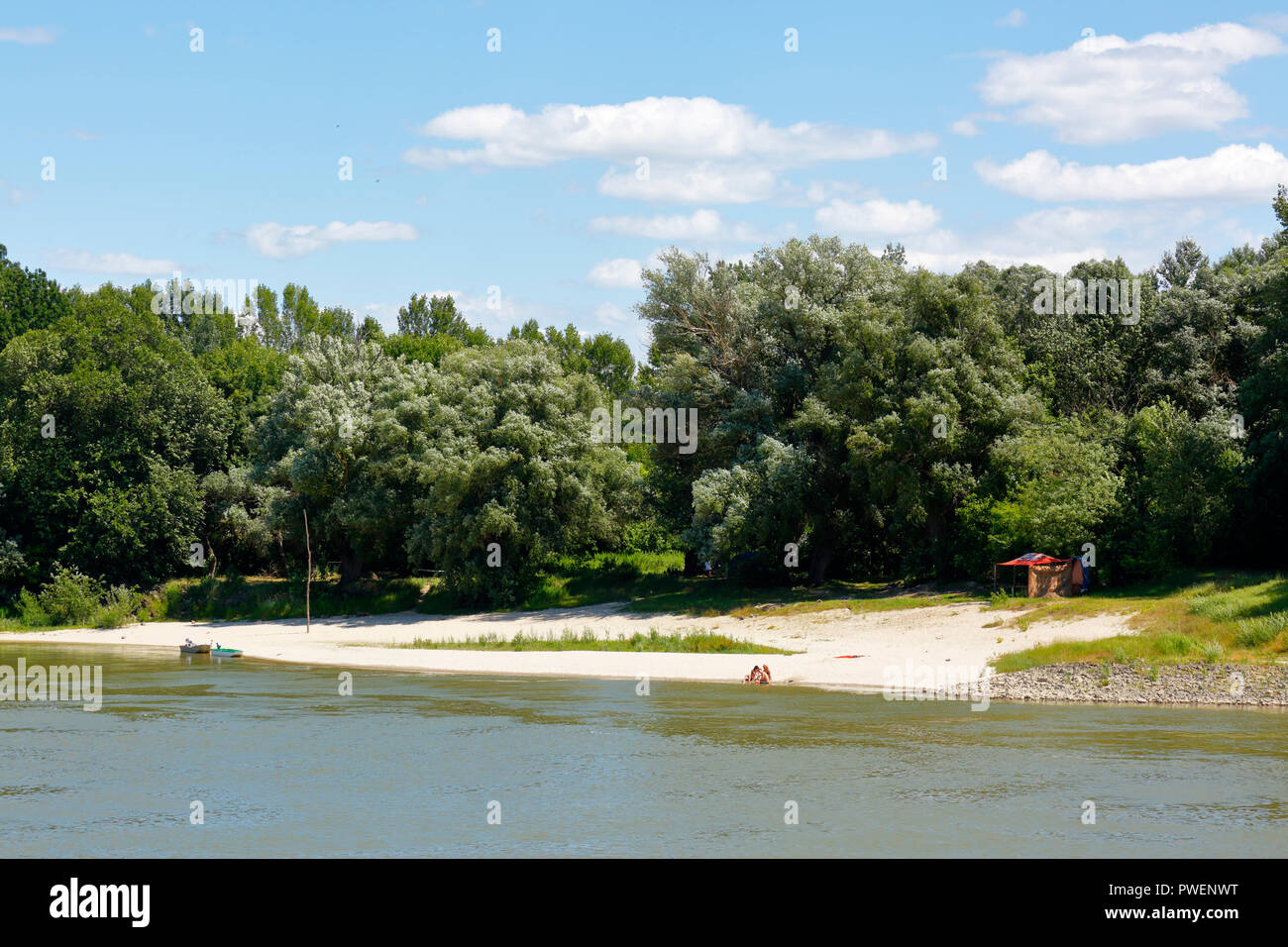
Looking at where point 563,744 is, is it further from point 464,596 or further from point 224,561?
point 224,561

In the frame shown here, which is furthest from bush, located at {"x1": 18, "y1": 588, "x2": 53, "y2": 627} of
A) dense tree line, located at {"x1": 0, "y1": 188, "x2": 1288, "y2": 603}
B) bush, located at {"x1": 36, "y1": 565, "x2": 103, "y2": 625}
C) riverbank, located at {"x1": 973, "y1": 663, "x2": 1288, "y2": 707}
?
riverbank, located at {"x1": 973, "y1": 663, "x2": 1288, "y2": 707}

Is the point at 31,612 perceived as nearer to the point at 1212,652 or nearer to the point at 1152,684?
the point at 1152,684

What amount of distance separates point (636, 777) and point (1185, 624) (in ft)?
71.8

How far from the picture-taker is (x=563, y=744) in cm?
3148

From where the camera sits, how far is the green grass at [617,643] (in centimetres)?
4778

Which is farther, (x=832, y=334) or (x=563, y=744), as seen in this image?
(x=832, y=334)

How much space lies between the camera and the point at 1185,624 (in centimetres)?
4044

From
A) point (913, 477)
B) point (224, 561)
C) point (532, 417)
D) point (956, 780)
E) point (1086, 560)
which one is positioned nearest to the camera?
point (956, 780)

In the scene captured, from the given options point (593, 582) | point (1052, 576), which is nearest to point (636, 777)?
point (1052, 576)

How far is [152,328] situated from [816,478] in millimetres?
43116

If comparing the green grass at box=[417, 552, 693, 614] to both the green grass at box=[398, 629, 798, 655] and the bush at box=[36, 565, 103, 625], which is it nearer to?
the green grass at box=[398, 629, 798, 655]

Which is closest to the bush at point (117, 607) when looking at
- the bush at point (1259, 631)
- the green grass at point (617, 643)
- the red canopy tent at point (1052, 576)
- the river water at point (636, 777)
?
the green grass at point (617, 643)

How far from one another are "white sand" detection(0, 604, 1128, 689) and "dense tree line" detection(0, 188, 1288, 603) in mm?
4568
